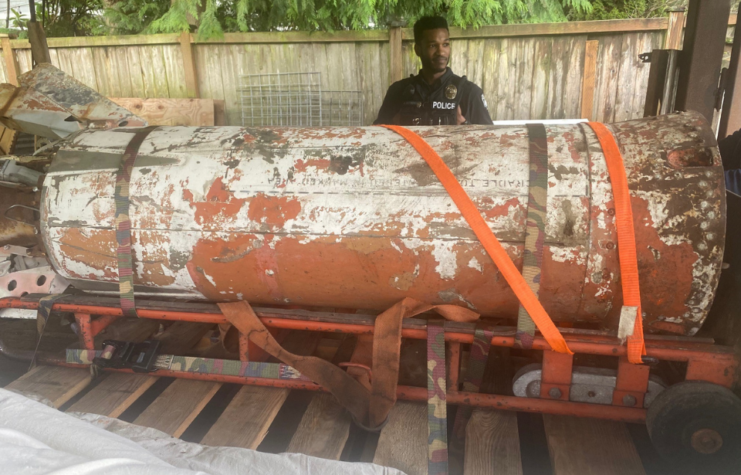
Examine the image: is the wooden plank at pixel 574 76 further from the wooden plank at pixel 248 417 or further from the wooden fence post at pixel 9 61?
the wooden fence post at pixel 9 61

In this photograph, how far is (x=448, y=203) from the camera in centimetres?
194

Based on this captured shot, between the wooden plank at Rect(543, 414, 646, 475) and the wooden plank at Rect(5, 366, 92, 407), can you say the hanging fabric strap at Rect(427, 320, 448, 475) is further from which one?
the wooden plank at Rect(5, 366, 92, 407)

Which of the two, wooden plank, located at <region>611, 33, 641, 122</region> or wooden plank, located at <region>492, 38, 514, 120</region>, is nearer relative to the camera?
wooden plank, located at <region>611, 33, 641, 122</region>

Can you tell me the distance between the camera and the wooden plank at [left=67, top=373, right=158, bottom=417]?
2230 mm

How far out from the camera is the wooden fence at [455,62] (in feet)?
16.9

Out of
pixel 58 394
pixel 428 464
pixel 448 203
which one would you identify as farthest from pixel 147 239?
pixel 428 464

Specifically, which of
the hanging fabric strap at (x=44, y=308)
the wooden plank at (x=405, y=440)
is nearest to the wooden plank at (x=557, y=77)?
the wooden plank at (x=405, y=440)

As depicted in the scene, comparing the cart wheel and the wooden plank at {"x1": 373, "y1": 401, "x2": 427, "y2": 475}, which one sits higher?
the cart wheel

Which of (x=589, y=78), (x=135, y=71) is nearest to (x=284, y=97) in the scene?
(x=135, y=71)

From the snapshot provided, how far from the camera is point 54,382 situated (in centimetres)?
243

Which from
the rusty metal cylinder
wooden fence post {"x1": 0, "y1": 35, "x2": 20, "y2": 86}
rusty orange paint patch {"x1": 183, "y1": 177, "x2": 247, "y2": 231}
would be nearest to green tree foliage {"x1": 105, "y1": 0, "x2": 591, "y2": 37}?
wooden fence post {"x1": 0, "y1": 35, "x2": 20, "y2": 86}

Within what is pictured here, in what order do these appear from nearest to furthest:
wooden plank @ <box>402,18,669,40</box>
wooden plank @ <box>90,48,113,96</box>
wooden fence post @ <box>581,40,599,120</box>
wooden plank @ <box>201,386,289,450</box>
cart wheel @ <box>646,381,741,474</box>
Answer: cart wheel @ <box>646,381,741,474</box>, wooden plank @ <box>201,386,289,450</box>, wooden plank @ <box>402,18,669,40</box>, wooden fence post @ <box>581,40,599,120</box>, wooden plank @ <box>90,48,113,96</box>

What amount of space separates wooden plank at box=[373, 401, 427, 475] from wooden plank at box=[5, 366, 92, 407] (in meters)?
1.56

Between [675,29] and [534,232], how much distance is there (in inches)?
175
